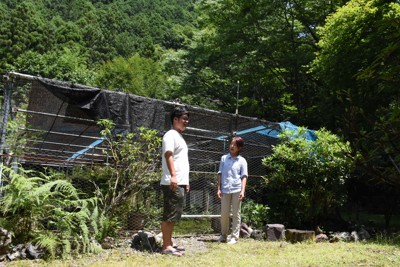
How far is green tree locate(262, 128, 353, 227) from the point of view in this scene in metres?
7.91

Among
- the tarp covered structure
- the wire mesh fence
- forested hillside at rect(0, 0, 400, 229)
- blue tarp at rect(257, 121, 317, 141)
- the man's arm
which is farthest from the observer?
blue tarp at rect(257, 121, 317, 141)

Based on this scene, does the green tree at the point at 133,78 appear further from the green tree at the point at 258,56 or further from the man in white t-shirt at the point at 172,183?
the man in white t-shirt at the point at 172,183

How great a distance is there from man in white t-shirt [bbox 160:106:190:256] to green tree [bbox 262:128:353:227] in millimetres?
3481

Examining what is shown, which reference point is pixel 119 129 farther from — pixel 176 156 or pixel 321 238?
pixel 321 238

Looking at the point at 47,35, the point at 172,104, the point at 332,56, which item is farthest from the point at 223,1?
the point at 47,35

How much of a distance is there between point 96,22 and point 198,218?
3734 centimetres

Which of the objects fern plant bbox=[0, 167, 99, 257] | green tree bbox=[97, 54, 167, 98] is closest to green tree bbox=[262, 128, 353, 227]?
fern plant bbox=[0, 167, 99, 257]

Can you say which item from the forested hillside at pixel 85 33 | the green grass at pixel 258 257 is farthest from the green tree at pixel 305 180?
the forested hillside at pixel 85 33

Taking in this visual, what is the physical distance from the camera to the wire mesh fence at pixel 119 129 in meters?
5.59

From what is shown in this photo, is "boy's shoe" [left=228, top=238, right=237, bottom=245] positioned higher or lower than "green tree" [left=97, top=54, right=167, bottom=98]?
lower

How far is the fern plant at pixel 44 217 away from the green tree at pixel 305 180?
168 inches

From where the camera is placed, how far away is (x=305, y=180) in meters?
7.93

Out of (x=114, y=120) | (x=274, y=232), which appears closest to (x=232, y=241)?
(x=274, y=232)

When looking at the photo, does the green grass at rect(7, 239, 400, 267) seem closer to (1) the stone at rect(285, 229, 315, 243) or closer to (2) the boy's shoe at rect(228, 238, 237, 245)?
(2) the boy's shoe at rect(228, 238, 237, 245)
